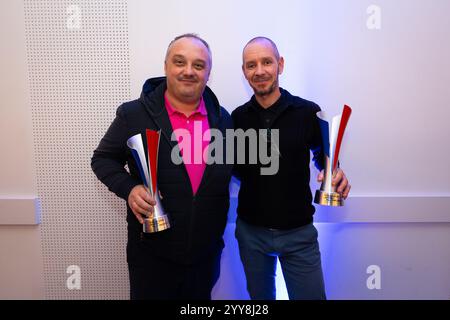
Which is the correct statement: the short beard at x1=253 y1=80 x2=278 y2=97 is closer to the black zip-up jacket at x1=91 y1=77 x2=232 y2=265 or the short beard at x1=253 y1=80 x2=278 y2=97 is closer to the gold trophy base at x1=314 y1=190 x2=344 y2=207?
the black zip-up jacket at x1=91 y1=77 x2=232 y2=265

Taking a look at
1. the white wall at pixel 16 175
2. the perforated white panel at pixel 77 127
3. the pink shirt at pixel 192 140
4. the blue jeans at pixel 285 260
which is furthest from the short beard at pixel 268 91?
the white wall at pixel 16 175

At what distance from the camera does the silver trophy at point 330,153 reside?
119cm

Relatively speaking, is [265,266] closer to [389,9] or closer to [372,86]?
[372,86]

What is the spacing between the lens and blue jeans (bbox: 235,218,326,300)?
141 cm

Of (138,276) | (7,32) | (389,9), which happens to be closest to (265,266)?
(138,276)

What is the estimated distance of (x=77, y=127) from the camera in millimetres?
1836

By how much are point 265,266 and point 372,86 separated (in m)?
1.23

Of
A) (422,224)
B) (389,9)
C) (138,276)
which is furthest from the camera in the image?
(422,224)

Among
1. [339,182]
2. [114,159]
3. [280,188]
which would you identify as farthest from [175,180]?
[339,182]

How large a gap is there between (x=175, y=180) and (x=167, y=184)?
0.04 metres

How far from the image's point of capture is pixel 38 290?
196 centimetres

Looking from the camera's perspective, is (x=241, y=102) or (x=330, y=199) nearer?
(x=330, y=199)

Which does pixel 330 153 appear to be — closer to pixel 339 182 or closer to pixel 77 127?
pixel 339 182
